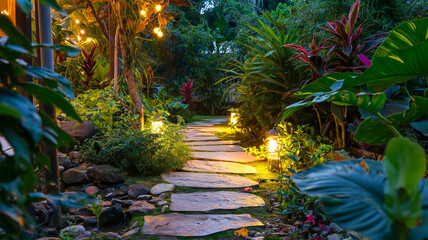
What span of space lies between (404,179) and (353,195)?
6.1 inches

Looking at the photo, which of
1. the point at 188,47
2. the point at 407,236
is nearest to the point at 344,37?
the point at 407,236

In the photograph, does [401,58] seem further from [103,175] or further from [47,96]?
[103,175]

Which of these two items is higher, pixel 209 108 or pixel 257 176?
pixel 209 108

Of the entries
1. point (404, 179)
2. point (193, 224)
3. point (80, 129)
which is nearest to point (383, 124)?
point (404, 179)

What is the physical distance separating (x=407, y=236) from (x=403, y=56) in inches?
31.4

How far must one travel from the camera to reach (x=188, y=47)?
1080 cm

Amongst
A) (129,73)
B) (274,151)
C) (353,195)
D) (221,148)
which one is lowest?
(221,148)

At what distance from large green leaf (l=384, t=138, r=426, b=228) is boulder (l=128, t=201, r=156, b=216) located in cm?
177

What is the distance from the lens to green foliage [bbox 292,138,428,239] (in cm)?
50

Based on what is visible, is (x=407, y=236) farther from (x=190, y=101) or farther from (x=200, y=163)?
(x=190, y=101)

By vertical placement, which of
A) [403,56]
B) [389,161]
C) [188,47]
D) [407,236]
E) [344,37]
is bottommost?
[407,236]

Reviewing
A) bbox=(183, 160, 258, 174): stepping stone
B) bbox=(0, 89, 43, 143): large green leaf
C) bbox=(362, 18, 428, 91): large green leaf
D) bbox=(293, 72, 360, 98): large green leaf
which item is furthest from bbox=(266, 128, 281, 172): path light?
bbox=(0, 89, 43, 143): large green leaf

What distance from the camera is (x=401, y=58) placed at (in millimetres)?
1093

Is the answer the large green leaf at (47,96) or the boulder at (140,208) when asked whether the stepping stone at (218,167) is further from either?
the large green leaf at (47,96)
